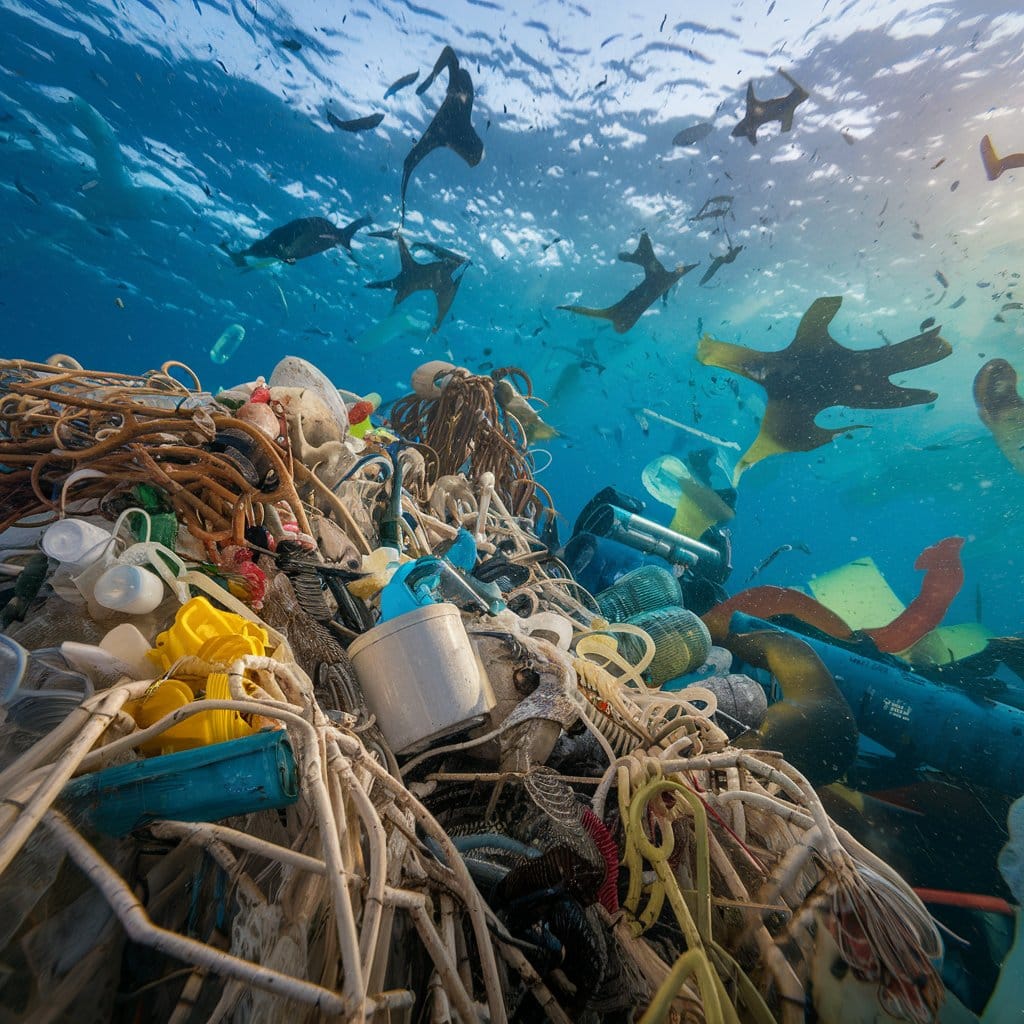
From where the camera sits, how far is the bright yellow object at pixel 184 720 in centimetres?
101

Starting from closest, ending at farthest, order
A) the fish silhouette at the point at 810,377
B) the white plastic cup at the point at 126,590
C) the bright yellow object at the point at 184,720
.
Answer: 1. the bright yellow object at the point at 184,720
2. the white plastic cup at the point at 126,590
3. the fish silhouette at the point at 810,377

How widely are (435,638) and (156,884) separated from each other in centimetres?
83

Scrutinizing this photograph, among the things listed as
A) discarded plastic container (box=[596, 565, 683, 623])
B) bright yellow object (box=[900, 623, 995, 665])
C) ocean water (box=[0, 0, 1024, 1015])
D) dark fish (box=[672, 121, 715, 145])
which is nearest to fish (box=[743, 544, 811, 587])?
ocean water (box=[0, 0, 1024, 1015])

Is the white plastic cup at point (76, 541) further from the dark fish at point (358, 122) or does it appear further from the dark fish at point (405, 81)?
the dark fish at point (405, 81)

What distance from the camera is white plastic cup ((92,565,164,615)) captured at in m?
1.33

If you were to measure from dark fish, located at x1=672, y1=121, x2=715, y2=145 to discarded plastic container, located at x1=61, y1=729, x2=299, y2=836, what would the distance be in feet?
63.4

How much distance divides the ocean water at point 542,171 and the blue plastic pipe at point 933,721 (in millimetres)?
6794

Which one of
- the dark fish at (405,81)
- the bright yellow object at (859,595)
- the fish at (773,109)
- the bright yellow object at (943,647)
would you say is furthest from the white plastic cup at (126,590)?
the dark fish at (405,81)

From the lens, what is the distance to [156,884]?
90cm

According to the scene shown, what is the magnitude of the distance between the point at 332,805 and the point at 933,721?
4.24 meters

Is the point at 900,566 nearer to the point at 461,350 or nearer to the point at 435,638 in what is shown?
the point at 461,350

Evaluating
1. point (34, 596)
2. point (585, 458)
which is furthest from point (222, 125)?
point (585, 458)

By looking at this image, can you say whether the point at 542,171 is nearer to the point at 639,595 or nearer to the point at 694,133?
the point at 694,133

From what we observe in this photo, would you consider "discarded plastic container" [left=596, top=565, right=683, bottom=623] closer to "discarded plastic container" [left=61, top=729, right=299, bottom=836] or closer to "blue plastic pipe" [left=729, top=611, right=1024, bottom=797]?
"blue plastic pipe" [left=729, top=611, right=1024, bottom=797]
